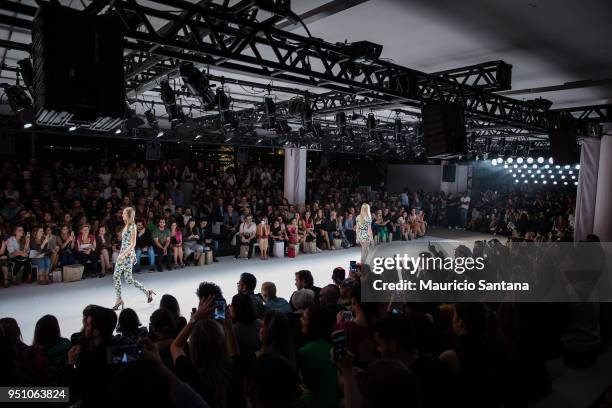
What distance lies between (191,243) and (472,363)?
7.02 meters

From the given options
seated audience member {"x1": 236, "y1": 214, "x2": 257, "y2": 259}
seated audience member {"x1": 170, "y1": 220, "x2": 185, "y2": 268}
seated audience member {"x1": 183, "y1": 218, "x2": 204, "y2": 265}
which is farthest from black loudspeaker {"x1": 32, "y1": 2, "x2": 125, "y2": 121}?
seated audience member {"x1": 236, "y1": 214, "x2": 257, "y2": 259}

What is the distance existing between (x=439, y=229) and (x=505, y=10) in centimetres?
1287

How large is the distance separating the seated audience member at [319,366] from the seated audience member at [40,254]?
5940mm

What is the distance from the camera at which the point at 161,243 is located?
25.3 ft

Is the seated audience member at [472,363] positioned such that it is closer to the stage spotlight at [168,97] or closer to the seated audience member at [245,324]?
the seated audience member at [245,324]

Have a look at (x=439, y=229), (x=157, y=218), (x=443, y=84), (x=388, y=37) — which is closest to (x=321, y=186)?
(x=439, y=229)

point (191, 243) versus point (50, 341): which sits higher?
point (50, 341)

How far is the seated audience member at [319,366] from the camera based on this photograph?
2.08 metres

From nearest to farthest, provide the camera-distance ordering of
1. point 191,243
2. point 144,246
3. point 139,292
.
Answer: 1. point 139,292
2. point 144,246
3. point 191,243

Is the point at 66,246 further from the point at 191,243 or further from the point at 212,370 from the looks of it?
the point at 212,370

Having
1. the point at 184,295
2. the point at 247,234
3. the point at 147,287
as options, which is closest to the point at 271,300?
the point at 184,295

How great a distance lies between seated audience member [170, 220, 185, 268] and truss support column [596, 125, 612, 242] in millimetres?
8263

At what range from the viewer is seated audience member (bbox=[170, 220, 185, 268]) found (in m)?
7.84

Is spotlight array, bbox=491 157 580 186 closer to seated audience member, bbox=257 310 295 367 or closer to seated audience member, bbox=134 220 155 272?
seated audience member, bbox=134 220 155 272
